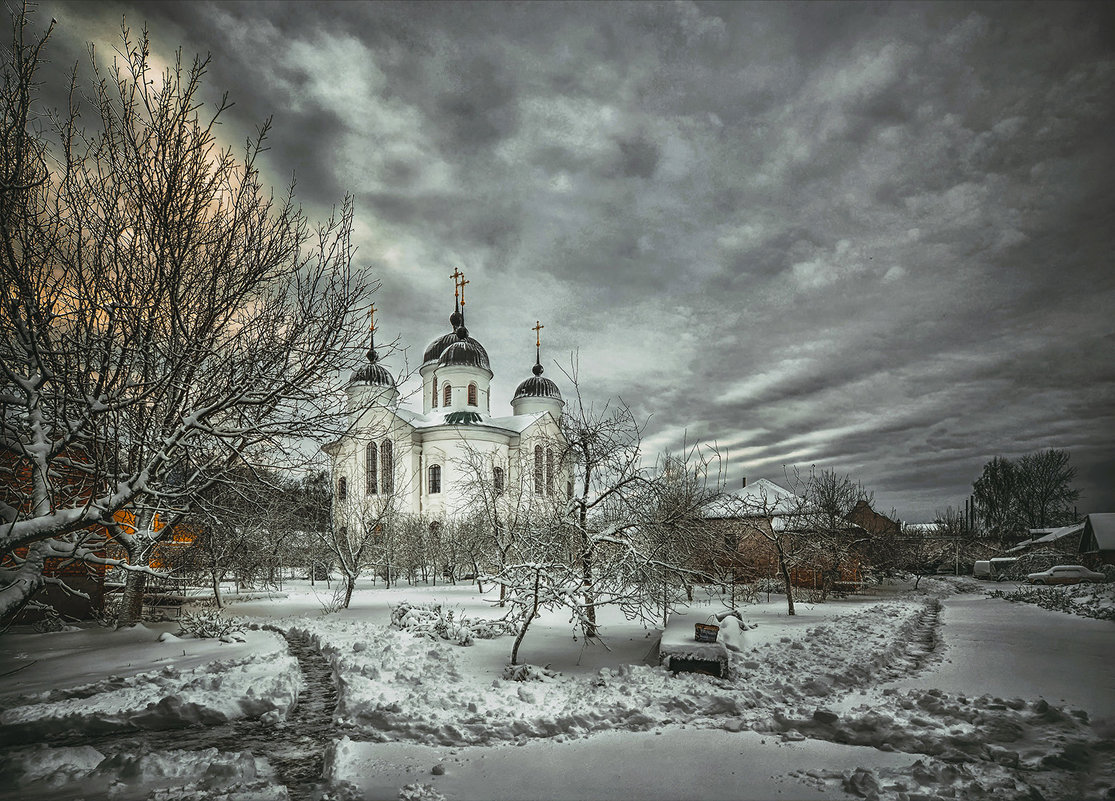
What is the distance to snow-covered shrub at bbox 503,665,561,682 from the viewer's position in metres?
8.78

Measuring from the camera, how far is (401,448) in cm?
4222

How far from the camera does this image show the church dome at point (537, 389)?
53.7 metres

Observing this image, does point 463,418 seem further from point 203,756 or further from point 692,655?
point 203,756

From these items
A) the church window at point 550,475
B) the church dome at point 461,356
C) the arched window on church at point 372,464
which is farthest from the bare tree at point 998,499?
the arched window on church at point 372,464

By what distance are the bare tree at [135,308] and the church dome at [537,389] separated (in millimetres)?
46442

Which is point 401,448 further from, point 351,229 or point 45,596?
point 351,229

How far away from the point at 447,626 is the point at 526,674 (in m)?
4.53

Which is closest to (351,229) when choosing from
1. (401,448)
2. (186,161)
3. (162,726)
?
(186,161)

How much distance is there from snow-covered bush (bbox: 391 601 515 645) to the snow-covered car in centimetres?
2703

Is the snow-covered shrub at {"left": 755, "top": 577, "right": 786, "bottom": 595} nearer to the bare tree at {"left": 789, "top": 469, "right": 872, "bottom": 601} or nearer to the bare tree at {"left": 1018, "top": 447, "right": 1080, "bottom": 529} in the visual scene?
the bare tree at {"left": 789, "top": 469, "right": 872, "bottom": 601}

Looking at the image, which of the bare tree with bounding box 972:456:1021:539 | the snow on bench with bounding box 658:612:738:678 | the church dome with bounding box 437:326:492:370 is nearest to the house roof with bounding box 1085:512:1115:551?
the bare tree with bounding box 972:456:1021:539

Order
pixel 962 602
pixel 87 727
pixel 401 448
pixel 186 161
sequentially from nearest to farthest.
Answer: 1. pixel 186 161
2. pixel 87 727
3. pixel 962 602
4. pixel 401 448

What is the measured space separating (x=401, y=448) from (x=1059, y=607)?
118 ft

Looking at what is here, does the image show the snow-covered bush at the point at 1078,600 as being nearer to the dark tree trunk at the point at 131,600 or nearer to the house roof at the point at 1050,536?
the house roof at the point at 1050,536
